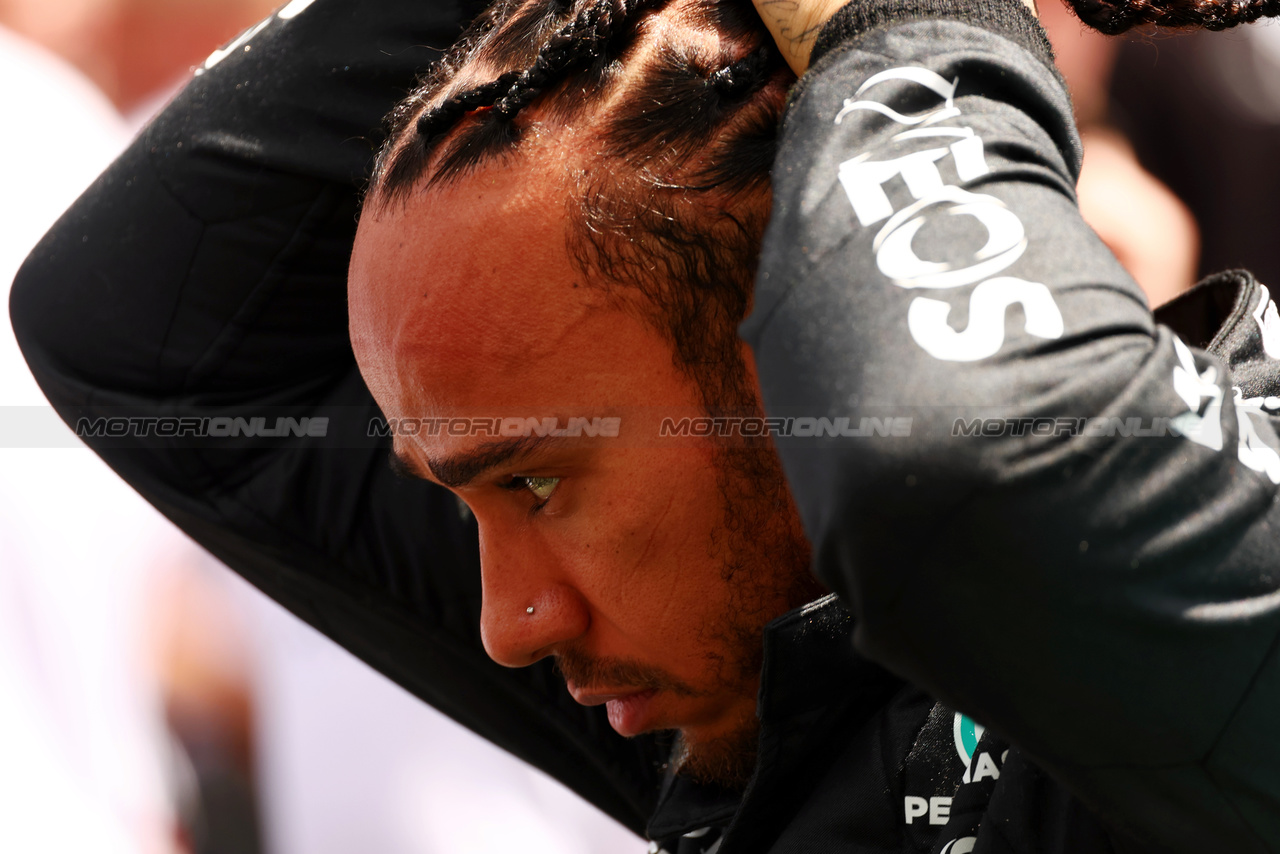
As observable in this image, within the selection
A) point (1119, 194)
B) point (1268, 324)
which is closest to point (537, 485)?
point (1268, 324)

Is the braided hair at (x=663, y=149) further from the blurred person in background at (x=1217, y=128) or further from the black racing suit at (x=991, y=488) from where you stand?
the blurred person in background at (x=1217, y=128)

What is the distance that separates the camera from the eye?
87 centimetres

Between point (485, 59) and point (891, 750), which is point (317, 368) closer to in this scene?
point (485, 59)

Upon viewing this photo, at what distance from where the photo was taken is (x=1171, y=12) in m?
0.79

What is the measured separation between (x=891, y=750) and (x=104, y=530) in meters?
2.21

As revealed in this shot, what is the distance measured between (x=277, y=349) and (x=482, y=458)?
63cm

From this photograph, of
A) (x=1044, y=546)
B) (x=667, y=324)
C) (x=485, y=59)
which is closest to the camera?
(x=1044, y=546)

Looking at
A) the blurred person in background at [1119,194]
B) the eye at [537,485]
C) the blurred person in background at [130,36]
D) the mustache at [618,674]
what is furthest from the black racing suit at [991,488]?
the blurred person in background at [130,36]

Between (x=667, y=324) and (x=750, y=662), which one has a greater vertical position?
(x=667, y=324)

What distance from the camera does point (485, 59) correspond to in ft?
3.08

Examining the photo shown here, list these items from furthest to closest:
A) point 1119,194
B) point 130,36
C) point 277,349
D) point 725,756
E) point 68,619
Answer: point 130,36
point 68,619
point 1119,194
point 277,349
point 725,756

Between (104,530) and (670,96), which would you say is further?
(104,530)

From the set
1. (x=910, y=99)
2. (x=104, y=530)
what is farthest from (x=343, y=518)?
(x=104, y=530)

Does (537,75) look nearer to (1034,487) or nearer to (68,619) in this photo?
(1034,487)
